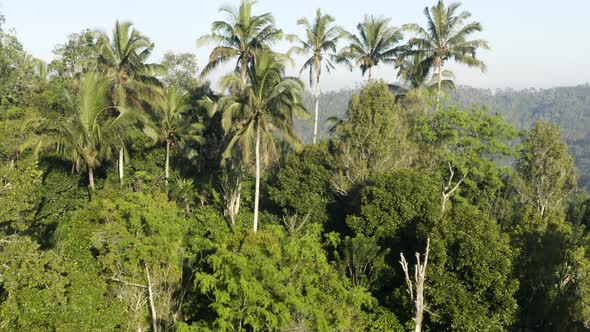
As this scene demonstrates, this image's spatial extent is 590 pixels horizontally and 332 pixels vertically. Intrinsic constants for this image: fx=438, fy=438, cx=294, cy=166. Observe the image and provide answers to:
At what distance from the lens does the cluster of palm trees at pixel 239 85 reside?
17625 mm

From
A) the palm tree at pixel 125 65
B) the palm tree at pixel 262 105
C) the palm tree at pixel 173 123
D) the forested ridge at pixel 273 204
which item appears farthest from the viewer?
the palm tree at pixel 173 123

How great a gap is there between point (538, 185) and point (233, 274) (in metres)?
20.3

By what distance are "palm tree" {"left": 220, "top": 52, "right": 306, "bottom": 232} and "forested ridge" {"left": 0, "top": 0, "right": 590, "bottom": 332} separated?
8 cm

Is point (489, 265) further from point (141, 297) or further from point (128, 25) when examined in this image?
point (128, 25)

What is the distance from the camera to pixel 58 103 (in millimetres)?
22516

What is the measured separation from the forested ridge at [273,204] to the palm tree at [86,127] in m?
0.08

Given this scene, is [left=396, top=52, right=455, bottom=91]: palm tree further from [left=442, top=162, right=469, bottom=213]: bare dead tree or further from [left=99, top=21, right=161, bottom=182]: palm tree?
[left=99, top=21, right=161, bottom=182]: palm tree

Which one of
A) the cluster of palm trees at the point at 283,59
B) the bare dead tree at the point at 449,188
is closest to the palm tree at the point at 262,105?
the cluster of palm trees at the point at 283,59

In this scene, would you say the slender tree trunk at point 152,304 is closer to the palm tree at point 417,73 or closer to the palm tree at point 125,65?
the palm tree at point 125,65

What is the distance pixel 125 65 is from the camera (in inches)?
829

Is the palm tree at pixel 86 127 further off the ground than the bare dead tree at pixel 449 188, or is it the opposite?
the palm tree at pixel 86 127

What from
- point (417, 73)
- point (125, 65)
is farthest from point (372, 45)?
point (125, 65)

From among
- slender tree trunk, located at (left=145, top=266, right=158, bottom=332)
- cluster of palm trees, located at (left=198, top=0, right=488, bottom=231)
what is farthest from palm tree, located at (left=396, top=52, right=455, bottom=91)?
slender tree trunk, located at (left=145, top=266, right=158, bottom=332)

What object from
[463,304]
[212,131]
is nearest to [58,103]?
[212,131]
